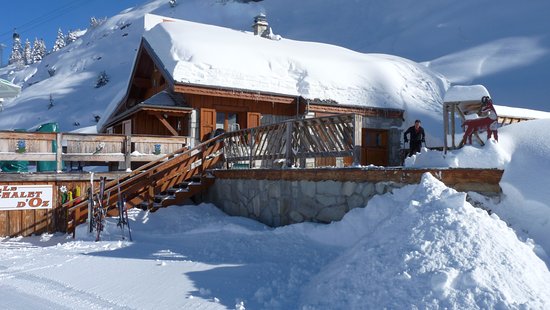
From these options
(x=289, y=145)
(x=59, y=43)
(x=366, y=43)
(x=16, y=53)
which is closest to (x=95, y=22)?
(x=59, y=43)

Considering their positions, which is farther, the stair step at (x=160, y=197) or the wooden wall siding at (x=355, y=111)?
the wooden wall siding at (x=355, y=111)

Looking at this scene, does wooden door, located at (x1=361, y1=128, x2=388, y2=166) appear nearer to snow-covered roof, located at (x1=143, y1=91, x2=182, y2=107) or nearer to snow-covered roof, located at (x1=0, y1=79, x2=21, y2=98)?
snow-covered roof, located at (x1=143, y1=91, x2=182, y2=107)

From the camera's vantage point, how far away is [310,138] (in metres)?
9.47

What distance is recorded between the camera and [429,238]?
195 inches

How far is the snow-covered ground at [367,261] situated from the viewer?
441cm

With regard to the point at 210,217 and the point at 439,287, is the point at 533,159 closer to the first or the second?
the point at 439,287

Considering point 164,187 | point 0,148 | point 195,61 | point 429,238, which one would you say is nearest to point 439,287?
point 429,238

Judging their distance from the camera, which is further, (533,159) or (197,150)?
(197,150)

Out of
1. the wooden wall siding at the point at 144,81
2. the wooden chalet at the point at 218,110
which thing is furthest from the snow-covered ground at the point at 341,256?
the wooden wall siding at the point at 144,81

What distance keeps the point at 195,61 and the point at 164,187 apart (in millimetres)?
5864

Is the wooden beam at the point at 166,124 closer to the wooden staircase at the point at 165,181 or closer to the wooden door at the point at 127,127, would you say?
the wooden staircase at the point at 165,181

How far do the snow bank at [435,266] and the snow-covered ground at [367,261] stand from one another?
0.5 inches

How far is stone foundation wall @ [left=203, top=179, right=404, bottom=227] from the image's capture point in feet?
25.0

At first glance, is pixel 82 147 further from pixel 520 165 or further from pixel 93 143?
pixel 520 165
